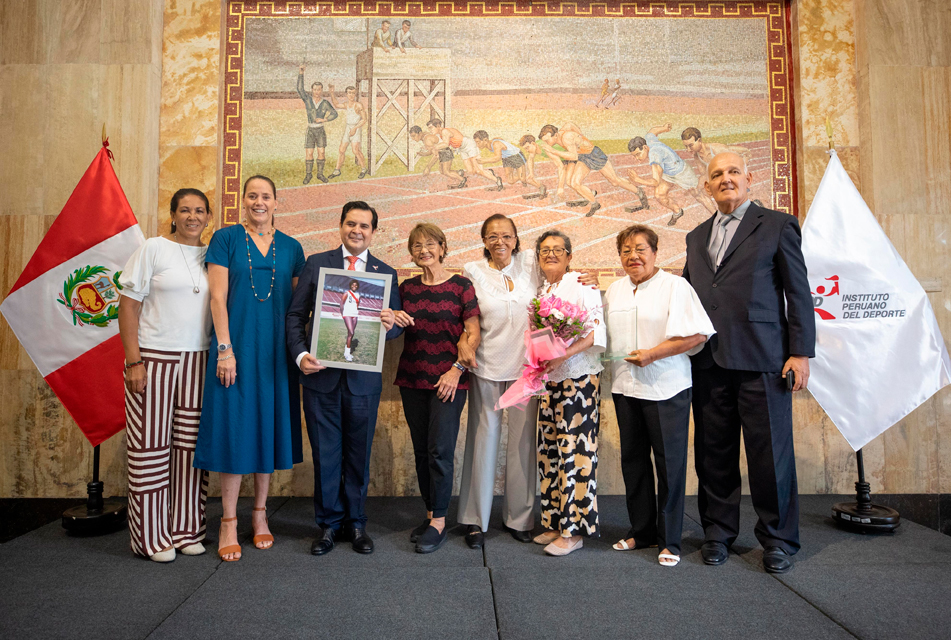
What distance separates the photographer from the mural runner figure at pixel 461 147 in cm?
459

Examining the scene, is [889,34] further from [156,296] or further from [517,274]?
[156,296]

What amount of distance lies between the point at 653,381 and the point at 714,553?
2.98 feet

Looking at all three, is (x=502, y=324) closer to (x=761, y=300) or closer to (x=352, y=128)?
(x=761, y=300)

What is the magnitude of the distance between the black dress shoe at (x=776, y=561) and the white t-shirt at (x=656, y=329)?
886 millimetres

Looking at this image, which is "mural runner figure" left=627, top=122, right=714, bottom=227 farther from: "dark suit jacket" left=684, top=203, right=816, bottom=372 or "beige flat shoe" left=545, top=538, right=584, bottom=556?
"beige flat shoe" left=545, top=538, right=584, bottom=556

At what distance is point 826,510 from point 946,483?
4.18ft

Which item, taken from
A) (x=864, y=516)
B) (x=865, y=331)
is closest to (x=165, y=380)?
(x=864, y=516)

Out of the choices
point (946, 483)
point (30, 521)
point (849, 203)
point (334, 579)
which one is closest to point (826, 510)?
point (946, 483)

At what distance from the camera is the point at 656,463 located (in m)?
2.90

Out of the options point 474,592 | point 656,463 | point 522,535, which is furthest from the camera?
point 522,535

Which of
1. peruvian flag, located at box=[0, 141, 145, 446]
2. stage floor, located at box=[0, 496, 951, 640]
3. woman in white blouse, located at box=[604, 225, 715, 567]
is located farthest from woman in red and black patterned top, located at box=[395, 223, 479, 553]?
peruvian flag, located at box=[0, 141, 145, 446]

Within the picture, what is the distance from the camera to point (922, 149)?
445 cm

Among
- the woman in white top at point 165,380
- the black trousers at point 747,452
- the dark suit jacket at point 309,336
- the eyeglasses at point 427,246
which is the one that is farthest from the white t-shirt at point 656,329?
the woman in white top at point 165,380

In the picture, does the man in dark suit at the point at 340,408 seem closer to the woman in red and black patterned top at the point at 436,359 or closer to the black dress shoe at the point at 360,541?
the black dress shoe at the point at 360,541
